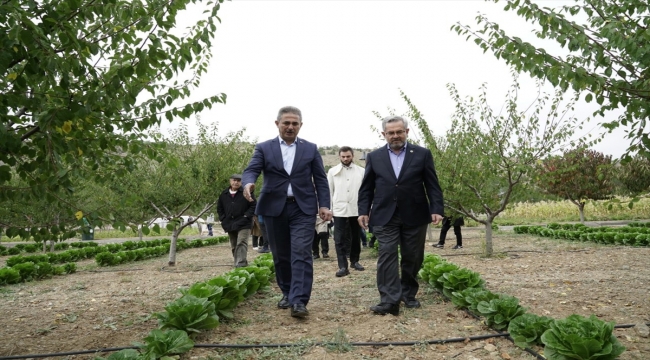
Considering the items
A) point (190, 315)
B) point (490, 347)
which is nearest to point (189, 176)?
point (190, 315)

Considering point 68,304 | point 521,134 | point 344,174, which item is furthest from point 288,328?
point 521,134

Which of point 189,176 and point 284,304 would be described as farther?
point 189,176

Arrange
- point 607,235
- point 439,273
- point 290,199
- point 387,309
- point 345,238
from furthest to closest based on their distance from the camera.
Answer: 1. point 607,235
2. point 345,238
3. point 439,273
4. point 290,199
5. point 387,309

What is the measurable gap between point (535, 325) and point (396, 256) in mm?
1536

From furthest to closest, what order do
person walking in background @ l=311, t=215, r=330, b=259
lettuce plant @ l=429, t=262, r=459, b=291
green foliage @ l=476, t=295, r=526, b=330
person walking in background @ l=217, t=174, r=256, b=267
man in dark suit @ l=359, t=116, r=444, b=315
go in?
1. person walking in background @ l=311, t=215, r=330, b=259
2. person walking in background @ l=217, t=174, r=256, b=267
3. lettuce plant @ l=429, t=262, r=459, b=291
4. man in dark suit @ l=359, t=116, r=444, b=315
5. green foliage @ l=476, t=295, r=526, b=330

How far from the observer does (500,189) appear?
9734 millimetres

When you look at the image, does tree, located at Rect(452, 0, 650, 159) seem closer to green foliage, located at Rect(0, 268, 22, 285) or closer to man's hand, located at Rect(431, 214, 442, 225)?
man's hand, located at Rect(431, 214, 442, 225)

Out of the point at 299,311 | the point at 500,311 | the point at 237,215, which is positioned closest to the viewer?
the point at 500,311

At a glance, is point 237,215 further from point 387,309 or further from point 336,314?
point 387,309

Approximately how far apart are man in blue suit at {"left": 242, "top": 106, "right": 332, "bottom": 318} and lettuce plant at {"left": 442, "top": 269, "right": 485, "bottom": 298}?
1.63 metres

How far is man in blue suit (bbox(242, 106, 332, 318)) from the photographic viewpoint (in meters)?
4.69

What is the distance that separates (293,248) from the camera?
4.73m

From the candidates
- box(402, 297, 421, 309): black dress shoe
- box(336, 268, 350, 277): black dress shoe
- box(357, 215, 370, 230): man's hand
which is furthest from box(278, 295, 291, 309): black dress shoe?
box(336, 268, 350, 277): black dress shoe

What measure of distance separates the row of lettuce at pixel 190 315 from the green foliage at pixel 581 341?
8.42 ft
